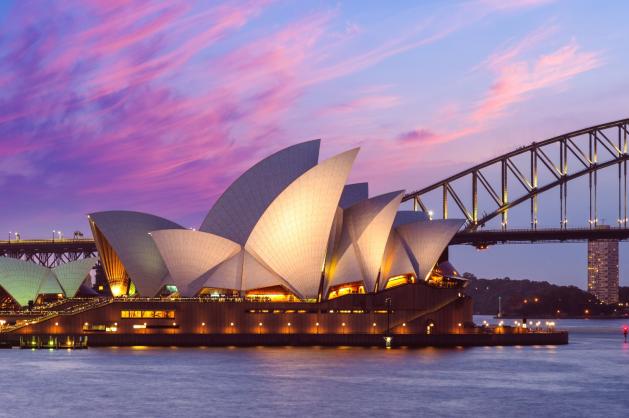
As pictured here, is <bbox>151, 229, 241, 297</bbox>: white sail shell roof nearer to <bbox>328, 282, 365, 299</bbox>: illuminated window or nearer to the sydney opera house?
the sydney opera house

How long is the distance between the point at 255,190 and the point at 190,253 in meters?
6.56

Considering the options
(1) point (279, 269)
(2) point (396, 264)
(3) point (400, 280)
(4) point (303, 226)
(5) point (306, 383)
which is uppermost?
(4) point (303, 226)

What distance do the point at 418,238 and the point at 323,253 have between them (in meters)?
8.34

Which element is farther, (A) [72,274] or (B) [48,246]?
(B) [48,246]

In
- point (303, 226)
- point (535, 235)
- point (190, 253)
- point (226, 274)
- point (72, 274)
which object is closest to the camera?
point (303, 226)

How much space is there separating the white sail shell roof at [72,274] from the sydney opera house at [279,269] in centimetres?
2011

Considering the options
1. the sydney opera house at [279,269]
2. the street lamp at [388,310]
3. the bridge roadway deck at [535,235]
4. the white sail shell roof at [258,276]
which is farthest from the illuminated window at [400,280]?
the bridge roadway deck at [535,235]

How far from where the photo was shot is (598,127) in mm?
121438

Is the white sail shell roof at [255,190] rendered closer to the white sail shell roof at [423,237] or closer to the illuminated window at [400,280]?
the white sail shell roof at [423,237]

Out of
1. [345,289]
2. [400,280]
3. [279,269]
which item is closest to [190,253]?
[279,269]

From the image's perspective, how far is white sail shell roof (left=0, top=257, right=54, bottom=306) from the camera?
332 ft

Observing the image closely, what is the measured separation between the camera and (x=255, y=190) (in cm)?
8256

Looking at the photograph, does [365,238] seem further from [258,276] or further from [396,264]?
[258,276]

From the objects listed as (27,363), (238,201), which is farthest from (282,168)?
(27,363)
